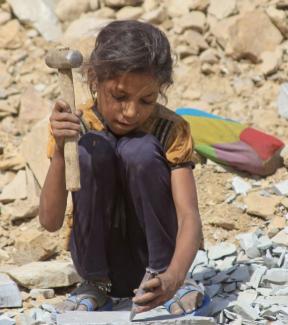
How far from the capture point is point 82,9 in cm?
686

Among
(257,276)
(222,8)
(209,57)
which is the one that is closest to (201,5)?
(222,8)

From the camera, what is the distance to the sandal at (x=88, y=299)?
379 centimetres

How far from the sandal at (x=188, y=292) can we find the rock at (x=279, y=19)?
2976 mm

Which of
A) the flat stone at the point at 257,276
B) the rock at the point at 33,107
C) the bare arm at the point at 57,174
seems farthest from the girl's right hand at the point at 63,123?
the rock at the point at 33,107

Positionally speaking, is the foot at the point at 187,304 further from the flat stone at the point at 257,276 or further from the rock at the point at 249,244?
the rock at the point at 249,244

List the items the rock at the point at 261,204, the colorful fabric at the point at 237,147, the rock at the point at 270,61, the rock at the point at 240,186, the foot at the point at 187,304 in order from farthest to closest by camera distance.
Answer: the rock at the point at 270,61
the colorful fabric at the point at 237,147
the rock at the point at 240,186
the rock at the point at 261,204
the foot at the point at 187,304

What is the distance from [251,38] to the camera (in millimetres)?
6355

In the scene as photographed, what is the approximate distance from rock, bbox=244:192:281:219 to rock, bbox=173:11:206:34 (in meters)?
1.83

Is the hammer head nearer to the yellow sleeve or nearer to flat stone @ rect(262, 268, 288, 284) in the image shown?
the yellow sleeve

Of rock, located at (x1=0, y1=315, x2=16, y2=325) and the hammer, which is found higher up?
the hammer

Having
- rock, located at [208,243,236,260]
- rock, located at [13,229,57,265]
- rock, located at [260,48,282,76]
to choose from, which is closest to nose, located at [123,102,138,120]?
rock, located at [208,243,236,260]

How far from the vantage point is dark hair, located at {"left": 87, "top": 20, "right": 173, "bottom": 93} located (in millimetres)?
3455

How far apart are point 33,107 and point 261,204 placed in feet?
5.75

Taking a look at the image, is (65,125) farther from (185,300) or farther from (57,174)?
(185,300)
